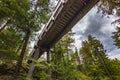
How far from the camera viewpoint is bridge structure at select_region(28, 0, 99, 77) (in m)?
8.95

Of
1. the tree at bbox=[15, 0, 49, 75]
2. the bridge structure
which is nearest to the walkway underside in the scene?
the bridge structure

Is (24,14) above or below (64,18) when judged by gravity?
above

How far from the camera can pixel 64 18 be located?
10.5 metres

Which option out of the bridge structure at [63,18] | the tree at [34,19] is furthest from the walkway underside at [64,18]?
the tree at [34,19]

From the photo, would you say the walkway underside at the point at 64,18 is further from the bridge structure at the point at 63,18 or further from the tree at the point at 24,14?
the tree at the point at 24,14

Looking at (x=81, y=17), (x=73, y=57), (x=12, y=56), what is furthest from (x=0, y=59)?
(x=81, y=17)

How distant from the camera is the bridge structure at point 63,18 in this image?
29.4 feet

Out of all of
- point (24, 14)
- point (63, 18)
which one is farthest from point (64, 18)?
point (24, 14)

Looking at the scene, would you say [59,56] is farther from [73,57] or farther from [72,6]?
[72,6]

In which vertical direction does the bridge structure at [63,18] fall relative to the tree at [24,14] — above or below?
below

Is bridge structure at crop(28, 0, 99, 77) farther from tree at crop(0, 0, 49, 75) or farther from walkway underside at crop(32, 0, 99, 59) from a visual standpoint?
tree at crop(0, 0, 49, 75)

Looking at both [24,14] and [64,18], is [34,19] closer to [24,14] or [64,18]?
[24,14]

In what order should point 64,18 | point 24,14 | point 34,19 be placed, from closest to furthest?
point 64,18 → point 24,14 → point 34,19

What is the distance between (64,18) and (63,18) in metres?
0.06
